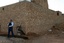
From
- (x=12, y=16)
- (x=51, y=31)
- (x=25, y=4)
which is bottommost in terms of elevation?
(x=51, y=31)

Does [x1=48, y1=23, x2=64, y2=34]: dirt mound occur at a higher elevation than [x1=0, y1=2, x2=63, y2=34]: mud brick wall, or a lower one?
lower

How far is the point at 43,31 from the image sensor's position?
18.4 metres

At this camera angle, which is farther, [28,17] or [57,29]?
Result: [57,29]

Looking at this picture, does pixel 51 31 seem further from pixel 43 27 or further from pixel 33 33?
pixel 33 33

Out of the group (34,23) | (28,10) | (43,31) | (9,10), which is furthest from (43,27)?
(9,10)

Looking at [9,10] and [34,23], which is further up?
[9,10]

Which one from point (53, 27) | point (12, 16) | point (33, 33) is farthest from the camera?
point (53, 27)

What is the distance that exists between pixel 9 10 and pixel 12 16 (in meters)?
0.79

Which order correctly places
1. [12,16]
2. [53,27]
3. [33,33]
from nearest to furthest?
[33,33]
[12,16]
[53,27]

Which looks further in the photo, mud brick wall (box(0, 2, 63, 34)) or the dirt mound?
the dirt mound

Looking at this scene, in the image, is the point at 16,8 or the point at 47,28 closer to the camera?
the point at 16,8

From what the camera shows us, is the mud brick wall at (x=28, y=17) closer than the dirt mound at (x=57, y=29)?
Yes

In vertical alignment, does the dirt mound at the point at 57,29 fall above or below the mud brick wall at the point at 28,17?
below

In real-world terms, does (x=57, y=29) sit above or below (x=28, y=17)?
below
